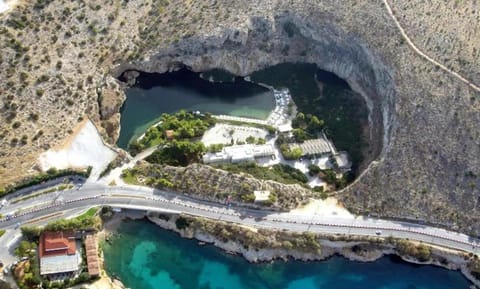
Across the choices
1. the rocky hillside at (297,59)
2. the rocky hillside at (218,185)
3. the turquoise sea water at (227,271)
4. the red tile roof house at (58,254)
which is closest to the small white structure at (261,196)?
the rocky hillside at (218,185)

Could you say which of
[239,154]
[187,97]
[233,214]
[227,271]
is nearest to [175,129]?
[187,97]

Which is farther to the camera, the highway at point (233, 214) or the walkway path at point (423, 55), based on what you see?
the walkway path at point (423, 55)

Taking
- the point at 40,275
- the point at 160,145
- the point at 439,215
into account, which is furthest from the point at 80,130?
the point at 439,215

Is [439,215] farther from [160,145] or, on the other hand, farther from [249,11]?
[249,11]

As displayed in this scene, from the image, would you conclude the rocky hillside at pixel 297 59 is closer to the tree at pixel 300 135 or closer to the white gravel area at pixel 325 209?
the white gravel area at pixel 325 209

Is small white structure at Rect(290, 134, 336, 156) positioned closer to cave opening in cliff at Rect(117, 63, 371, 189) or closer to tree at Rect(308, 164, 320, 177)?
cave opening in cliff at Rect(117, 63, 371, 189)

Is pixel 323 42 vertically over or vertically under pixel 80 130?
over

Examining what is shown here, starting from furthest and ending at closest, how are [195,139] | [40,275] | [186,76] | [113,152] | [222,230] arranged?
[186,76]
[195,139]
[113,152]
[222,230]
[40,275]
